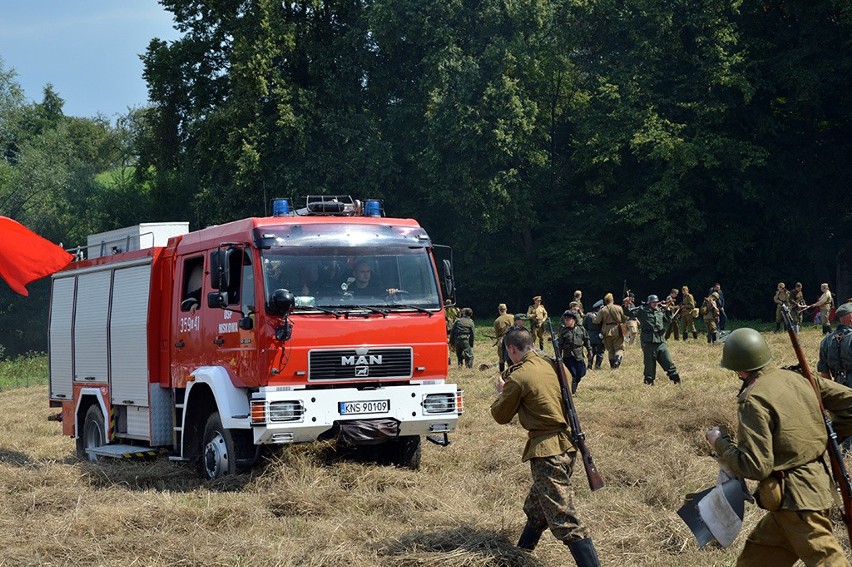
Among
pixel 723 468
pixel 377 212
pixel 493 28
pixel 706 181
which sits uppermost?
pixel 493 28

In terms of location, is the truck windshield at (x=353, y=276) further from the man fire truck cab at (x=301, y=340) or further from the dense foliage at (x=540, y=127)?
the dense foliage at (x=540, y=127)

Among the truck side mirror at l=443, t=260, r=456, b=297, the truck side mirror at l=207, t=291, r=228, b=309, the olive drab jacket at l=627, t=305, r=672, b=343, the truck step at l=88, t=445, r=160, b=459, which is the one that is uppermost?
the truck side mirror at l=443, t=260, r=456, b=297

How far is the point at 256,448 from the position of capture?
11.9 meters

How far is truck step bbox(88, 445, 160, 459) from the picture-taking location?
1356 cm

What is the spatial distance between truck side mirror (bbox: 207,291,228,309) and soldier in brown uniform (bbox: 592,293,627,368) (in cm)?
1319

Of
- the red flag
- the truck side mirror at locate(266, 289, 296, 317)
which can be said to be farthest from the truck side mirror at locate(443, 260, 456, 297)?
the red flag

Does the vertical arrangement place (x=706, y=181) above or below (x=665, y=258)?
above

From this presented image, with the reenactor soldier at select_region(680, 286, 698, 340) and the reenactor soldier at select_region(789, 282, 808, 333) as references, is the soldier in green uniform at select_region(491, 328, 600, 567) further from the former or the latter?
the reenactor soldier at select_region(789, 282, 808, 333)

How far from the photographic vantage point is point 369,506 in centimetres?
1009

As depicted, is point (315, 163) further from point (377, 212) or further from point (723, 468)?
point (723, 468)

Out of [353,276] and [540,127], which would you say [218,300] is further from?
[540,127]

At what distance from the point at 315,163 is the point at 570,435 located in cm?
3823

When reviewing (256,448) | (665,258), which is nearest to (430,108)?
(665,258)

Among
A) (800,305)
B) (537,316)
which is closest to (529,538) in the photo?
(537,316)
